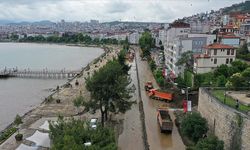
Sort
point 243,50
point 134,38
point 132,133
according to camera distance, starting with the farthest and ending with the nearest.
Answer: point 134,38, point 243,50, point 132,133

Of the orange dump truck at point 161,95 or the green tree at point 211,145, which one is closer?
the green tree at point 211,145

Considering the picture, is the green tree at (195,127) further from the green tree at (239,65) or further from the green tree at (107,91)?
the green tree at (239,65)

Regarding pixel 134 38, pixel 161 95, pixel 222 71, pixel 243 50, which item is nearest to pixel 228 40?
pixel 243 50

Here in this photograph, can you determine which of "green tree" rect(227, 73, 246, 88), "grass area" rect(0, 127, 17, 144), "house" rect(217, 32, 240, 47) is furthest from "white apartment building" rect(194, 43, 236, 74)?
"grass area" rect(0, 127, 17, 144)

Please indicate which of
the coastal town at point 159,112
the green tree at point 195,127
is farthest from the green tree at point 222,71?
the green tree at point 195,127

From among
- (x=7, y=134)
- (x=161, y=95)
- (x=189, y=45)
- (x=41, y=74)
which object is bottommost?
(x=7, y=134)

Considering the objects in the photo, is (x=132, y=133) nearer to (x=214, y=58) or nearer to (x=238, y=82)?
(x=238, y=82)

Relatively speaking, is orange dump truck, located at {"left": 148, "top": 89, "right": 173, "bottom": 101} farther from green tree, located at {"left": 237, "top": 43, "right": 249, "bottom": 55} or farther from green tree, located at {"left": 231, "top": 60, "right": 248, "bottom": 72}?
green tree, located at {"left": 237, "top": 43, "right": 249, "bottom": 55}

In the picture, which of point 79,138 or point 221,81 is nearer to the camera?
point 79,138
